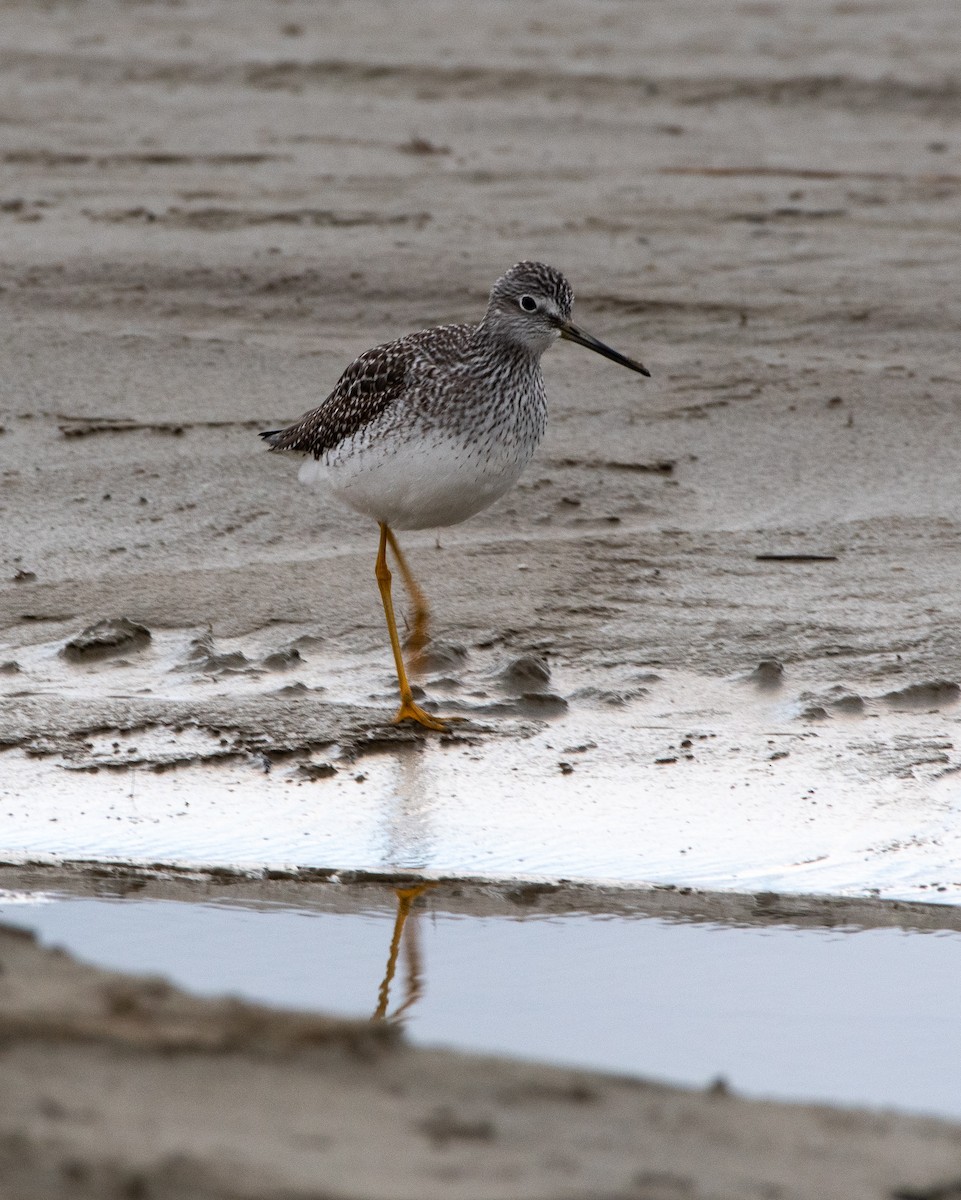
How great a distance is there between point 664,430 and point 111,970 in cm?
514

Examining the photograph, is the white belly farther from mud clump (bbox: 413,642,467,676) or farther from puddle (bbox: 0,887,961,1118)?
puddle (bbox: 0,887,961,1118)

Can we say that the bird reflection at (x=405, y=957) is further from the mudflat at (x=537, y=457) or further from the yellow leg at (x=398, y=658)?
the yellow leg at (x=398, y=658)

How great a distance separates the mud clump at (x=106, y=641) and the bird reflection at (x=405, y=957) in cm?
194

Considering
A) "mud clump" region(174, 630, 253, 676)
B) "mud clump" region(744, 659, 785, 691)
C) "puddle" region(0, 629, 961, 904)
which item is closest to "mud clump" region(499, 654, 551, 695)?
"puddle" region(0, 629, 961, 904)

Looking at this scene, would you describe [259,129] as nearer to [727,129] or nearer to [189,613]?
[727,129]

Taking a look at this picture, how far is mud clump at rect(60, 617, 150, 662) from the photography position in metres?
6.48

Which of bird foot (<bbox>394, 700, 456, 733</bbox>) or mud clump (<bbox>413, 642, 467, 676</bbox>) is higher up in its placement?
mud clump (<bbox>413, 642, 467, 676</bbox>)

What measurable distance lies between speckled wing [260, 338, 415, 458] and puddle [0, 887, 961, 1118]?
6.66ft

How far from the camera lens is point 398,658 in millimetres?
6219

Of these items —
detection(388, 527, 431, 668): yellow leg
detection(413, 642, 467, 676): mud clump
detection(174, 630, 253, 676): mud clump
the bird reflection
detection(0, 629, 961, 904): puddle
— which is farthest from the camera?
detection(388, 527, 431, 668): yellow leg

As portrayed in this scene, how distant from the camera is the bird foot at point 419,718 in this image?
235 inches

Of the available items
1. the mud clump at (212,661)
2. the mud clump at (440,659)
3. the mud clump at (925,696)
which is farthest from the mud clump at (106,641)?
the mud clump at (925,696)

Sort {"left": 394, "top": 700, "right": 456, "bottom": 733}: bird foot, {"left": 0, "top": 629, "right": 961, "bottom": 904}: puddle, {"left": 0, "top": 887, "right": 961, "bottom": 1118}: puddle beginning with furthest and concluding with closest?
1. {"left": 394, "top": 700, "right": 456, "bottom": 733}: bird foot
2. {"left": 0, "top": 629, "right": 961, "bottom": 904}: puddle
3. {"left": 0, "top": 887, "right": 961, "bottom": 1118}: puddle

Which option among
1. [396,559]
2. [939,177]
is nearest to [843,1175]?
[396,559]
